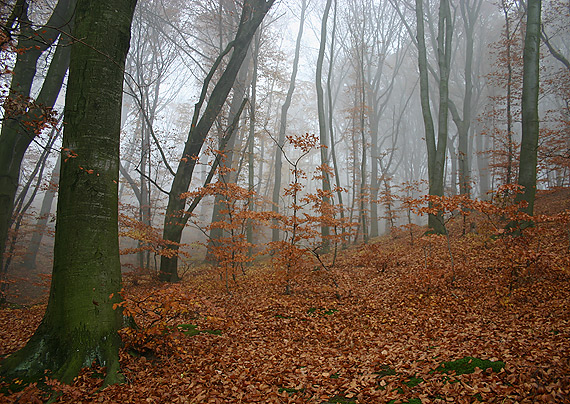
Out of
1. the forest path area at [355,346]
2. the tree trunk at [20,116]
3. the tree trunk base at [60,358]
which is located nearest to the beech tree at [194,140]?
the forest path area at [355,346]

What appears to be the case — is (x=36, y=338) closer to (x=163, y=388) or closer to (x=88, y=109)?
(x=163, y=388)

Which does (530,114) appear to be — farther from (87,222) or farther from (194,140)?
(87,222)

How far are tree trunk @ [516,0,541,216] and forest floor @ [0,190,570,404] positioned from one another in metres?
1.31

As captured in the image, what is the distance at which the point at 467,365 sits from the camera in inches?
128

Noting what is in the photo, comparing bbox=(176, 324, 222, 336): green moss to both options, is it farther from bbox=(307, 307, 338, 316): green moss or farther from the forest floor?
bbox=(307, 307, 338, 316): green moss

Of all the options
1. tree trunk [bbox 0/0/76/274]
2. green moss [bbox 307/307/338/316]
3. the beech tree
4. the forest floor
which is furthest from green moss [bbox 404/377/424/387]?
tree trunk [bbox 0/0/76/274]

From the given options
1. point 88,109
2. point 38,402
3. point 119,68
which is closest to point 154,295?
point 38,402

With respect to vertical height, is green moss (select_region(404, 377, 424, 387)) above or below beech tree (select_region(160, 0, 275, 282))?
below

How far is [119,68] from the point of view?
383 cm

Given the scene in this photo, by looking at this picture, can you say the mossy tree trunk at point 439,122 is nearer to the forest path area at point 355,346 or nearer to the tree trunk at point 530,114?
the tree trunk at point 530,114

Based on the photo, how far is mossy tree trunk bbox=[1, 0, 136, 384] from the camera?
3.34 metres

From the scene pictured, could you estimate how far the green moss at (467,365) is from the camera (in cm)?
316

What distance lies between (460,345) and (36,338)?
16.4 ft

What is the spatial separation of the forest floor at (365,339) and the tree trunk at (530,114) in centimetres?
131
